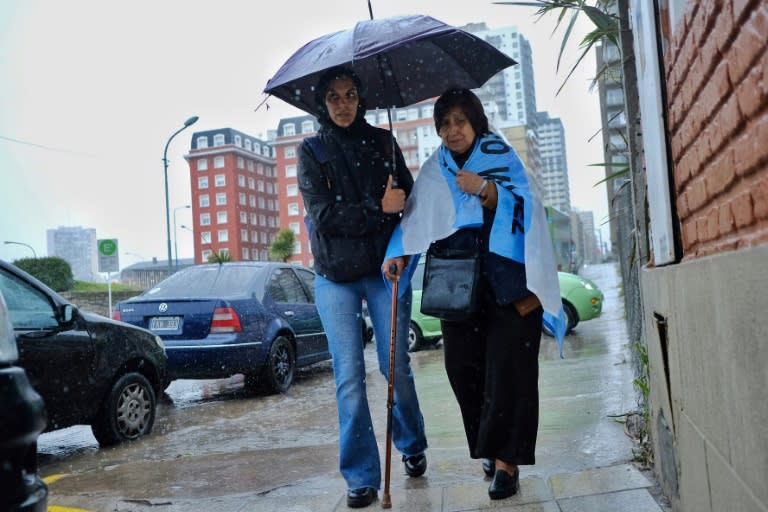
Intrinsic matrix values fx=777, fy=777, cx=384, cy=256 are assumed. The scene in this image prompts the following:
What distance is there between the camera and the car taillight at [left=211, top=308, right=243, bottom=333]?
8211 mm

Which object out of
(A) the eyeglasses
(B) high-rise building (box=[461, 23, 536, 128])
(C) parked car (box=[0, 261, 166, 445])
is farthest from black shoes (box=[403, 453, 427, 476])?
(B) high-rise building (box=[461, 23, 536, 128])

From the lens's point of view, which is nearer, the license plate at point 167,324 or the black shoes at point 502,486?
the black shoes at point 502,486

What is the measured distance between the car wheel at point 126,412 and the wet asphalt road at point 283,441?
0.13 meters

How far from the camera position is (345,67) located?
13.2ft

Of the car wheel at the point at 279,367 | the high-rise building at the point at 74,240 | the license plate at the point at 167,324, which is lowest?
the car wheel at the point at 279,367

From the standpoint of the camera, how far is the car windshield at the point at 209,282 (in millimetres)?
8562

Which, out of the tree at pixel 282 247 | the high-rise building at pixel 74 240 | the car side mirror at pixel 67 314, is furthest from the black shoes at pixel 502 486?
the tree at pixel 282 247

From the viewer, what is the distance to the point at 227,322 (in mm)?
8219

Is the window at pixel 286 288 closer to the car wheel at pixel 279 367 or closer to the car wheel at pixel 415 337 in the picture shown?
the car wheel at pixel 279 367

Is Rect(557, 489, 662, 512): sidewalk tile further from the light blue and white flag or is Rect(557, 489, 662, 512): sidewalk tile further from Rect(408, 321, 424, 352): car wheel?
Rect(408, 321, 424, 352): car wheel

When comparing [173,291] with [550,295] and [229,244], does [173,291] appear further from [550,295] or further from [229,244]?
[229,244]

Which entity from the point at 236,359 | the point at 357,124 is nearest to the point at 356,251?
the point at 357,124

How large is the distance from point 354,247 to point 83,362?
2.94m

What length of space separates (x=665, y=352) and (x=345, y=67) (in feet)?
7.01
